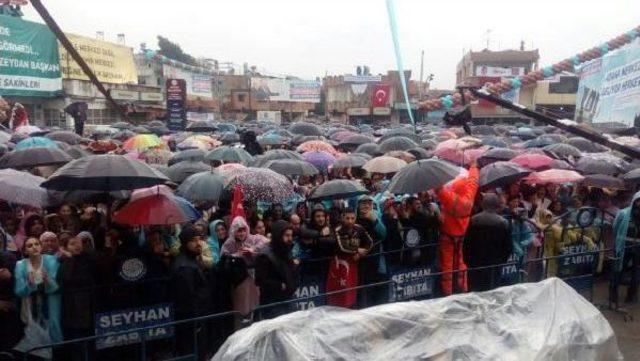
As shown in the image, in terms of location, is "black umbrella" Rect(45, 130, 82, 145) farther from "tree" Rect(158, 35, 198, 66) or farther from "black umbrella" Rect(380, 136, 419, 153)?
"tree" Rect(158, 35, 198, 66)

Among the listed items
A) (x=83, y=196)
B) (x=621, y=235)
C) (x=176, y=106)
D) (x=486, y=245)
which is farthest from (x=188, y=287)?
(x=176, y=106)

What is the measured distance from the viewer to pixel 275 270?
5078mm

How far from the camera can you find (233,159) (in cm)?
1024

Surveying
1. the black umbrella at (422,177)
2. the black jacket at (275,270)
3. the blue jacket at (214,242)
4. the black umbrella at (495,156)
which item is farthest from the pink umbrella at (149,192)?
the black umbrella at (495,156)

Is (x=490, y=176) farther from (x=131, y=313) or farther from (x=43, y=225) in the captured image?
(x=43, y=225)

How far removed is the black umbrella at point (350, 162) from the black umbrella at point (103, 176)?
487 centimetres

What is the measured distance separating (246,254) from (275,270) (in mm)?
398

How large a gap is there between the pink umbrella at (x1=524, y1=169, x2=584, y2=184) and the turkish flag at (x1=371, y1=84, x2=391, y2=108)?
5722 cm

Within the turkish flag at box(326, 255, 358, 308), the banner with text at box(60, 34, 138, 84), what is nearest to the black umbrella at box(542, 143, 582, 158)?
the turkish flag at box(326, 255, 358, 308)

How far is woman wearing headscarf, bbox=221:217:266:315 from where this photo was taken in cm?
532

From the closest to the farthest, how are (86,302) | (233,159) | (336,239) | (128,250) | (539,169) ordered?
(86,302)
(128,250)
(336,239)
(539,169)
(233,159)

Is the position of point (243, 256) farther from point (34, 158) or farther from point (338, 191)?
point (34, 158)

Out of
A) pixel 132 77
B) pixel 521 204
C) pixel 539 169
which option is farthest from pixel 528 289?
pixel 132 77

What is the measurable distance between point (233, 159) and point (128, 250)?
5246 mm
